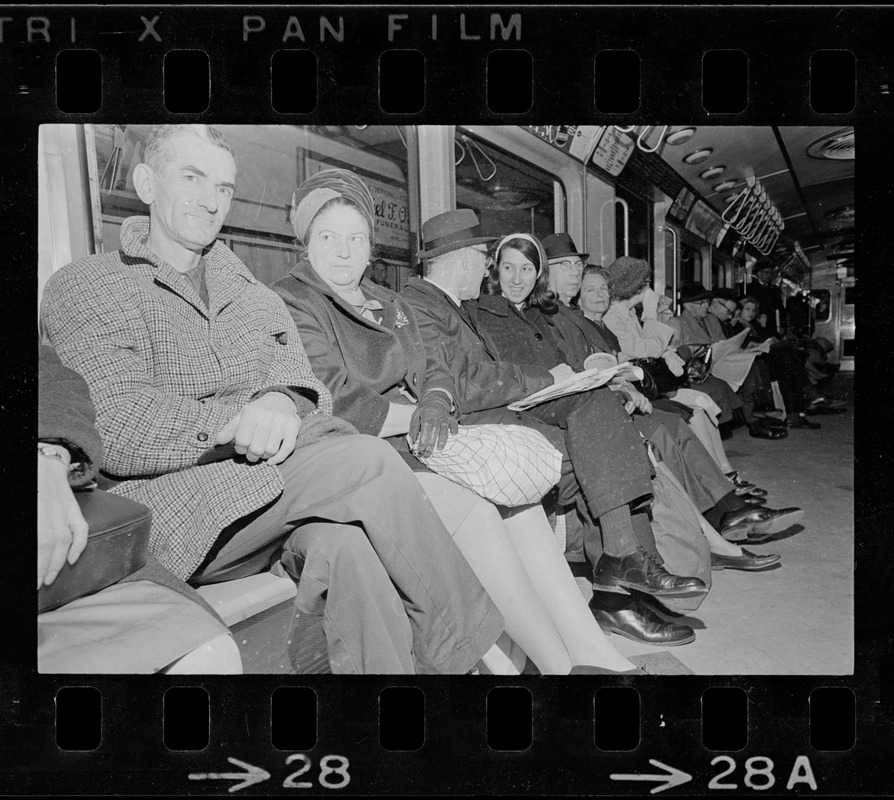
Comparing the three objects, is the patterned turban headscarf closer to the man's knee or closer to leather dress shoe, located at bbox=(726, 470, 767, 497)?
the man's knee

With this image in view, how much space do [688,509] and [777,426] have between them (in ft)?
2.01

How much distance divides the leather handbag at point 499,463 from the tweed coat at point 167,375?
48 centimetres

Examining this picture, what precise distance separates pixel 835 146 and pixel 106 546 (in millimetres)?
2505

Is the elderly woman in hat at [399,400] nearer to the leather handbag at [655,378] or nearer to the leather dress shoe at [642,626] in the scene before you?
the leather dress shoe at [642,626]

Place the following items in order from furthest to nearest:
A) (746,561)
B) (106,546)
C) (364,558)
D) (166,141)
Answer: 1. (746,561)
2. (166,141)
3. (364,558)
4. (106,546)

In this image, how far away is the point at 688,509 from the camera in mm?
2812

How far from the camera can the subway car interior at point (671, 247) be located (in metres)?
2.13

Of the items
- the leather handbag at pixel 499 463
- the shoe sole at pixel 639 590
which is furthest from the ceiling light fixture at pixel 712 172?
the shoe sole at pixel 639 590
